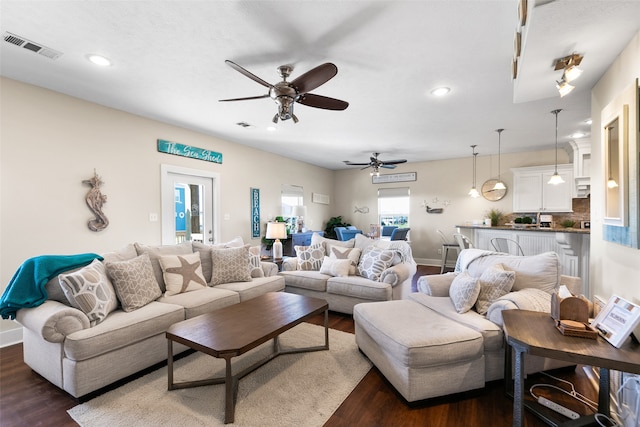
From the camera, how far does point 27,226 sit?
2977 mm

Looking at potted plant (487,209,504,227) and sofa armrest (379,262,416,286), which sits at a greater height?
potted plant (487,209,504,227)

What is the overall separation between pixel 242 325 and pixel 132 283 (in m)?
1.18

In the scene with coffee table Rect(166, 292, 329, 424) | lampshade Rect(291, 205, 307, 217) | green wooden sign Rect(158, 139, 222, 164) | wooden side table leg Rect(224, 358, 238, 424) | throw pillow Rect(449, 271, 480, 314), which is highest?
green wooden sign Rect(158, 139, 222, 164)

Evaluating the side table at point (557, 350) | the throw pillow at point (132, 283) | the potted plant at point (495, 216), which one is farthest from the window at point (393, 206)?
the throw pillow at point (132, 283)

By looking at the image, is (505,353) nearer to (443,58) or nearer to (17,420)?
(443,58)

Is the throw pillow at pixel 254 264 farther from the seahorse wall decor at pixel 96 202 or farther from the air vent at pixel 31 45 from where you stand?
the air vent at pixel 31 45

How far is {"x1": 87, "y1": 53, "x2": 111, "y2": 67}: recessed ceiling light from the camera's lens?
8.03 ft

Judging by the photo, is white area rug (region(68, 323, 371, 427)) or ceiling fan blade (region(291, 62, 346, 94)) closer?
white area rug (region(68, 323, 371, 427))

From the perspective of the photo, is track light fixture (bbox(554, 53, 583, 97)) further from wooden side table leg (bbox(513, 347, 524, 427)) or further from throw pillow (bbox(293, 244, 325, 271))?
throw pillow (bbox(293, 244, 325, 271))

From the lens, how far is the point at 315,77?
2221mm

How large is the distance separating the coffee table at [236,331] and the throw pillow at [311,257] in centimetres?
145

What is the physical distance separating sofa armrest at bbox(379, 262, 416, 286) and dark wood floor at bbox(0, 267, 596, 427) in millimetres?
1323

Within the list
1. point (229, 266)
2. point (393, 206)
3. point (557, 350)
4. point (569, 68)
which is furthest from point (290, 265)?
point (393, 206)

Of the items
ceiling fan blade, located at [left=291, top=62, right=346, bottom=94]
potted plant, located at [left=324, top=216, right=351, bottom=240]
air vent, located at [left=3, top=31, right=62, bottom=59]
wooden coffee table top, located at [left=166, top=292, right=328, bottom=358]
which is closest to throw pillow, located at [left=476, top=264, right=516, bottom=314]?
wooden coffee table top, located at [left=166, top=292, right=328, bottom=358]
